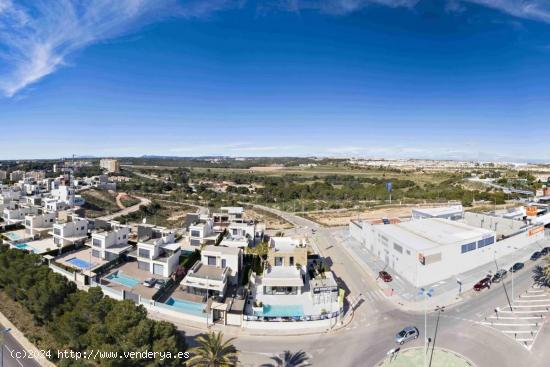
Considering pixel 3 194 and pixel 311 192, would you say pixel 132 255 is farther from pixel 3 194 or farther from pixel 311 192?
pixel 311 192

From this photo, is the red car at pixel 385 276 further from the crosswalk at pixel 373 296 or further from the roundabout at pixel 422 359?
the roundabout at pixel 422 359

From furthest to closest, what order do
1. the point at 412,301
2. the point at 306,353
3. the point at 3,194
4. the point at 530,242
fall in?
the point at 3,194 < the point at 530,242 < the point at 412,301 < the point at 306,353

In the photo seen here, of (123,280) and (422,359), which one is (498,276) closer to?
(422,359)

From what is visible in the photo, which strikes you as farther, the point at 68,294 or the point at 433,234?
the point at 433,234

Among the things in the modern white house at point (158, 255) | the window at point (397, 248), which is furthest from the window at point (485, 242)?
the modern white house at point (158, 255)

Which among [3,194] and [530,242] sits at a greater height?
[3,194]

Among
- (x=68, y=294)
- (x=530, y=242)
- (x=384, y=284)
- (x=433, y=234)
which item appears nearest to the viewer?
(x=68, y=294)

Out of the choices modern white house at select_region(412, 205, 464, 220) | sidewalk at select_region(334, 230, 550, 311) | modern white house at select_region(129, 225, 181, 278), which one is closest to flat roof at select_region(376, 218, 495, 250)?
sidewalk at select_region(334, 230, 550, 311)

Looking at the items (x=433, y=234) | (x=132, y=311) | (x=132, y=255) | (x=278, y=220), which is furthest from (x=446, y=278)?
(x=278, y=220)

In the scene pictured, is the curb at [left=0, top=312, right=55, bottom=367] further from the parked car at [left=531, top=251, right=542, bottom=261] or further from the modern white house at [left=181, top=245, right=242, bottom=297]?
the parked car at [left=531, top=251, right=542, bottom=261]
